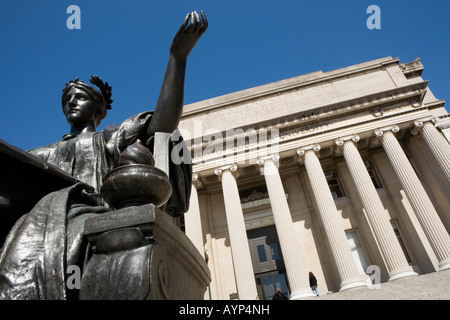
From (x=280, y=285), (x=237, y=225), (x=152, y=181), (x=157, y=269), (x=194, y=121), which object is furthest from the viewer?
(x=194, y=121)

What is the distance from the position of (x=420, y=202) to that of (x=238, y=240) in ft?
33.6

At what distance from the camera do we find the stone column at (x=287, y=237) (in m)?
16.1

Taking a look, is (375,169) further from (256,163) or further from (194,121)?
(194,121)

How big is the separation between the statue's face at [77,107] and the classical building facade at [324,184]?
50.4 feet

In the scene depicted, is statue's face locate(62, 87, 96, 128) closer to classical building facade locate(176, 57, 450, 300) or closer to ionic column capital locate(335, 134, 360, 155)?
classical building facade locate(176, 57, 450, 300)

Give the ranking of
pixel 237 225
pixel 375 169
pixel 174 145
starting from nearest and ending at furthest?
pixel 174 145, pixel 237 225, pixel 375 169

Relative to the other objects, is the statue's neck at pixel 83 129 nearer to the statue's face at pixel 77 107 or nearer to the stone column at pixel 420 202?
the statue's face at pixel 77 107

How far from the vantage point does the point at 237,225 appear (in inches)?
719

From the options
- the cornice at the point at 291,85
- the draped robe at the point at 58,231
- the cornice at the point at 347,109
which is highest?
the cornice at the point at 291,85

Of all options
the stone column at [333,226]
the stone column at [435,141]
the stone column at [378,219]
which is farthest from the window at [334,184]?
the stone column at [435,141]

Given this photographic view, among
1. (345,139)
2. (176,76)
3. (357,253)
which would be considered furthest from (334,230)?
(176,76)

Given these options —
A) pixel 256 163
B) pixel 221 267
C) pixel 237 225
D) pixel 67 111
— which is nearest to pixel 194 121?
pixel 256 163
